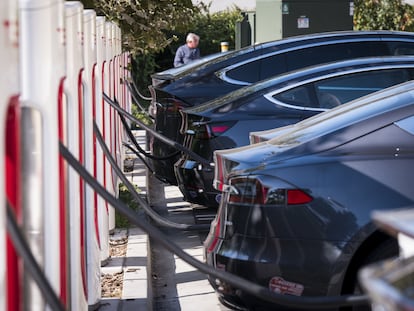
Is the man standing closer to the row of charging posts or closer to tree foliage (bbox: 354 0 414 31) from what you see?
tree foliage (bbox: 354 0 414 31)

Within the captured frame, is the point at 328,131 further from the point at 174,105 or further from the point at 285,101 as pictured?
the point at 174,105

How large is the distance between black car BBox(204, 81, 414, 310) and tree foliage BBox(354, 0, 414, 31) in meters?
23.1

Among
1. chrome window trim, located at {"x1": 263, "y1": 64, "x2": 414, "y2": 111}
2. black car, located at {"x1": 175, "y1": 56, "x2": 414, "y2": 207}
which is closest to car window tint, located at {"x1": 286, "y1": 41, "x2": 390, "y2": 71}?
black car, located at {"x1": 175, "y1": 56, "x2": 414, "y2": 207}

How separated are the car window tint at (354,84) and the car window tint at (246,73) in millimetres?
2233

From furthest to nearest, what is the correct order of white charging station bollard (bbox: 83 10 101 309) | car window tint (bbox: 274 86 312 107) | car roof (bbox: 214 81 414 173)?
car window tint (bbox: 274 86 312 107) → white charging station bollard (bbox: 83 10 101 309) → car roof (bbox: 214 81 414 173)

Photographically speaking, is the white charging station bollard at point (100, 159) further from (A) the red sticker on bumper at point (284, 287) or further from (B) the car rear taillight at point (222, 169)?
(A) the red sticker on bumper at point (284, 287)

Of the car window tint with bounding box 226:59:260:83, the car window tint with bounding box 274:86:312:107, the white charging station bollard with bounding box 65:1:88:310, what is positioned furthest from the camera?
the car window tint with bounding box 226:59:260:83

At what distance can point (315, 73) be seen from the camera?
9.47 metres

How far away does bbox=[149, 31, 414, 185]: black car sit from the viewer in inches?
440

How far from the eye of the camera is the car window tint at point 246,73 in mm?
11672

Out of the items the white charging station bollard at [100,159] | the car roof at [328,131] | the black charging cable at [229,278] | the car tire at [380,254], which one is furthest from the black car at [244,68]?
the black charging cable at [229,278]

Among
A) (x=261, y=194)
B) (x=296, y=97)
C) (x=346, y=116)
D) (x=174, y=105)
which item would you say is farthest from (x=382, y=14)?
(x=261, y=194)

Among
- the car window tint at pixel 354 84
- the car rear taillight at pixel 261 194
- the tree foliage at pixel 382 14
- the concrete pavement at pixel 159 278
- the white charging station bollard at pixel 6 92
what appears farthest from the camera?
the tree foliage at pixel 382 14

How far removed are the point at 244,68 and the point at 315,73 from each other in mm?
2376
